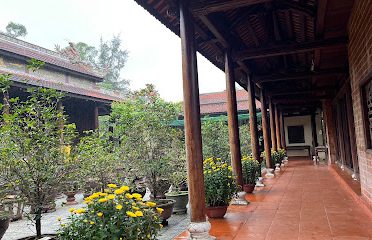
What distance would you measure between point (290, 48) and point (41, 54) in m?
11.7

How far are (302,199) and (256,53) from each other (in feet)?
8.64

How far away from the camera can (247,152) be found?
10.7 meters

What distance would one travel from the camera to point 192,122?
3.55 meters

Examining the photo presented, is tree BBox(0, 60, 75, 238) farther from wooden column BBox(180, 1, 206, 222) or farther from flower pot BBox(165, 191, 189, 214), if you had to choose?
flower pot BBox(165, 191, 189, 214)

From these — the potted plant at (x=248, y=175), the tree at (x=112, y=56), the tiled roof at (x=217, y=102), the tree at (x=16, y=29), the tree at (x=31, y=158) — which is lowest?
the potted plant at (x=248, y=175)

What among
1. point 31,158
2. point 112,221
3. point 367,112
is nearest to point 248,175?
point 367,112

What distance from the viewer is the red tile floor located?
3.58m

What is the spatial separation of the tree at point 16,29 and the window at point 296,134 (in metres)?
30.2

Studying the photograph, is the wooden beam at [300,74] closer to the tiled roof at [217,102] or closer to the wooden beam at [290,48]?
the wooden beam at [290,48]

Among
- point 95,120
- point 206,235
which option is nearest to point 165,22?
point 206,235

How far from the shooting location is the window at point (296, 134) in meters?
18.2

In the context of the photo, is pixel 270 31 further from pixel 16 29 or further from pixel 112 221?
pixel 16 29

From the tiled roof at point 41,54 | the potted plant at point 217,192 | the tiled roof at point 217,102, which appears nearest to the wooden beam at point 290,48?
the potted plant at point 217,192

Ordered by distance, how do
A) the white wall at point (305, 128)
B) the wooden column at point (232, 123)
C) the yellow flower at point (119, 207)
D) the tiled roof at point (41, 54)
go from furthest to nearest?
the white wall at point (305, 128)
the tiled roof at point (41, 54)
the wooden column at point (232, 123)
the yellow flower at point (119, 207)
